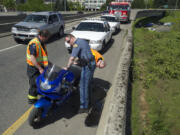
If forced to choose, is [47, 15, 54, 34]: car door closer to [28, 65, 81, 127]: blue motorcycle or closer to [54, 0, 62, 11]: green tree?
[28, 65, 81, 127]: blue motorcycle

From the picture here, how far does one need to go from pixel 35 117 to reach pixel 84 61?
1.55m

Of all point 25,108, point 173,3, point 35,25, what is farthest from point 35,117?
point 173,3

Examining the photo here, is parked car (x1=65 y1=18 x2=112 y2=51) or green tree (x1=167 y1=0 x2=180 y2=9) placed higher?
green tree (x1=167 y1=0 x2=180 y2=9)

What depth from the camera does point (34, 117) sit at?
3359mm

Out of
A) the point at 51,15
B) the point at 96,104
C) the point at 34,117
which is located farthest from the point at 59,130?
the point at 51,15

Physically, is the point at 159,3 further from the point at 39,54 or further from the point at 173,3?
the point at 39,54

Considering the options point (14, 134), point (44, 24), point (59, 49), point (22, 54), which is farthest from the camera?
point (44, 24)

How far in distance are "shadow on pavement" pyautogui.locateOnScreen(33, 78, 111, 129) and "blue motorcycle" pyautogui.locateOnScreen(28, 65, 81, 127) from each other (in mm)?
247

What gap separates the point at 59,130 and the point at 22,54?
640 centimetres

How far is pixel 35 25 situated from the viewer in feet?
36.3

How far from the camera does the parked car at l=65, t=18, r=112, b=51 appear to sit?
8961 mm

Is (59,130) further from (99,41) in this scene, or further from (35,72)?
(99,41)

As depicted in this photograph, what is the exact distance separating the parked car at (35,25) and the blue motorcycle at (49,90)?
8225mm

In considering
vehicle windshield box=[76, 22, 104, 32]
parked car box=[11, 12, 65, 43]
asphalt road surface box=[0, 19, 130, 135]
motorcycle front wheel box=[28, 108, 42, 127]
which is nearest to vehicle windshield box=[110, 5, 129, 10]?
parked car box=[11, 12, 65, 43]
